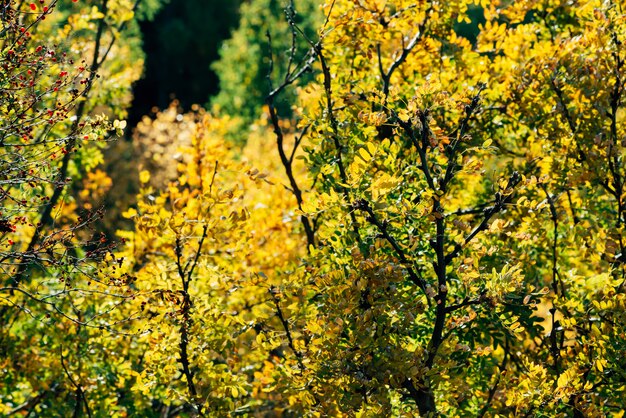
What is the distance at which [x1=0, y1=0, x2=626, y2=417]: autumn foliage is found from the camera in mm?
5074

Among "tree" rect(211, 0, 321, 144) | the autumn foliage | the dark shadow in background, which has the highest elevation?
the dark shadow in background

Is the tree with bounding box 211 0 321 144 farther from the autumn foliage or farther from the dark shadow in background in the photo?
the autumn foliage

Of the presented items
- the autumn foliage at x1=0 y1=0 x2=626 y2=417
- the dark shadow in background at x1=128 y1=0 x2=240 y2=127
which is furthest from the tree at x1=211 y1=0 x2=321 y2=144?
the autumn foliage at x1=0 y1=0 x2=626 y2=417

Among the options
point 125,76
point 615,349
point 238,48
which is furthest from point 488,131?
point 238,48

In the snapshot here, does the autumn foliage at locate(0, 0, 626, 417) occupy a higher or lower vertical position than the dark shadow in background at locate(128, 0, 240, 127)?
lower

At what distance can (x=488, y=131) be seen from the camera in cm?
792

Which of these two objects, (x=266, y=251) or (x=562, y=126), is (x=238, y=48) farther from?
(x=562, y=126)

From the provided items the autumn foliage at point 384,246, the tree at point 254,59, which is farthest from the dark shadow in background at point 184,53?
the autumn foliage at point 384,246

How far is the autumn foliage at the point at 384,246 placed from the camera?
5.07 m

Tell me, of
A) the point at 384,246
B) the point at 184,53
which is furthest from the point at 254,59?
the point at 384,246

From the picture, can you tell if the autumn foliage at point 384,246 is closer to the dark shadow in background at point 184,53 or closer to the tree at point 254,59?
the tree at point 254,59

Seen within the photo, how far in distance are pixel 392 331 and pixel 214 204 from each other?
5.79ft

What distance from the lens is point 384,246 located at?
586 centimetres

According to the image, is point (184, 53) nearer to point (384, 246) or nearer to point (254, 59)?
point (254, 59)
